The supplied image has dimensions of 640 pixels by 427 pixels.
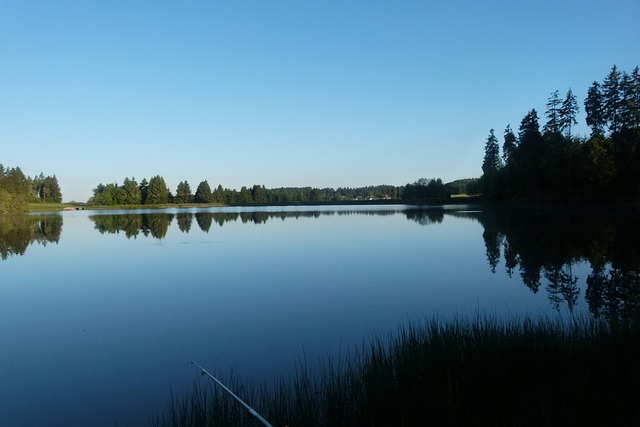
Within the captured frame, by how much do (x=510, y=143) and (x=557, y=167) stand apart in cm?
2332

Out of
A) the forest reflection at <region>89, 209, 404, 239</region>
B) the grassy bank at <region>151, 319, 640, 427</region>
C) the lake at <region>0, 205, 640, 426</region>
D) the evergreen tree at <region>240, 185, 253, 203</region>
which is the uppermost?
the evergreen tree at <region>240, 185, 253, 203</region>

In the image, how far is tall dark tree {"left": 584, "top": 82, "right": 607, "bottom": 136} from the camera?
54781 millimetres

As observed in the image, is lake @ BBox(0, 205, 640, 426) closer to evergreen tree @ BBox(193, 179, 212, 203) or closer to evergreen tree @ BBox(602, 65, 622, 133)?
evergreen tree @ BBox(602, 65, 622, 133)

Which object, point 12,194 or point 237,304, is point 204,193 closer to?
point 12,194

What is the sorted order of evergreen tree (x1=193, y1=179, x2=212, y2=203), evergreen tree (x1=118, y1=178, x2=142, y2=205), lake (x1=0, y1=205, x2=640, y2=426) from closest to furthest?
lake (x1=0, y1=205, x2=640, y2=426), evergreen tree (x1=118, y1=178, x2=142, y2=205), evergreen tree (x1=193, y1=179, x2=212, y2=203)

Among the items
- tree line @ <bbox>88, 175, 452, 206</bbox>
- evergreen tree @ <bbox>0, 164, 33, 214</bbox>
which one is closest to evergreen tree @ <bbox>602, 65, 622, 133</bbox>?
tree line @ <bbox>88, 175, 452, 206</bbox>

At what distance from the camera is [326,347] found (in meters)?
7.91

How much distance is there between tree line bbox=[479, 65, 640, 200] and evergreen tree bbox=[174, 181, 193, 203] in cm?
11203

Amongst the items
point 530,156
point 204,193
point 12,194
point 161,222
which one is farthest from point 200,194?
point 530,156

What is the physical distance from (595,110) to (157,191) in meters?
124

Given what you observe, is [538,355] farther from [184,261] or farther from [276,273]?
[184,261]

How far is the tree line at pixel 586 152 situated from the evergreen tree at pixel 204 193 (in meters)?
110

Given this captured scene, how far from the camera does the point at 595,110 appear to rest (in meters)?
55.7

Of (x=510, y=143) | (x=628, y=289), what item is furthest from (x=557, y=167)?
(x=628, y=289)
